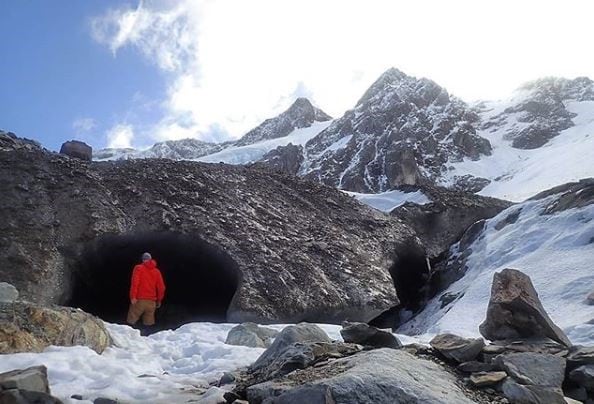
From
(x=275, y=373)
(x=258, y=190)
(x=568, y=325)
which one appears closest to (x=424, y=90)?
(x=258, y=190)

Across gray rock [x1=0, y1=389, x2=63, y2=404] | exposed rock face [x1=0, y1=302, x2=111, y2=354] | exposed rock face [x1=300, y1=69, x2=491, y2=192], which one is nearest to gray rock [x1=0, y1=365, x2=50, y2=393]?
gray rock [x1=0, y1=389, x2=63, y2=404]

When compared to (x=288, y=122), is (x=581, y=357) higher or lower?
lower

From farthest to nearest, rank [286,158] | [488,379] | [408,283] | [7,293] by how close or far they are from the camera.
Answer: [286,158] → [408,283] → [7,293] → [488,379]

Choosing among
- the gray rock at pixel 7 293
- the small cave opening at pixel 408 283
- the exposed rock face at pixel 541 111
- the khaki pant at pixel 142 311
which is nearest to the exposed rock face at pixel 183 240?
the small cave opening at pixel 408 283

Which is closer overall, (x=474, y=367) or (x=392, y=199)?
(x=474, y=367)

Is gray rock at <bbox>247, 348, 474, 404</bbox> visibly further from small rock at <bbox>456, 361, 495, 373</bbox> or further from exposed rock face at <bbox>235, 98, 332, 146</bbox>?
exposed rock face at <bbox>235, 98, 332, 146</bbox>

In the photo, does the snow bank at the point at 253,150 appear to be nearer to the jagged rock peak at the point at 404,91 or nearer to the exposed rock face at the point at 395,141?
the exposed rock face at the point at 395,141

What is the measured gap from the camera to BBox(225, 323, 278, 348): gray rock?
10.8m

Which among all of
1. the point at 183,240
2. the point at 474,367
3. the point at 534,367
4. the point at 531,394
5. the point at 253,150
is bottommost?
the point at 531,394

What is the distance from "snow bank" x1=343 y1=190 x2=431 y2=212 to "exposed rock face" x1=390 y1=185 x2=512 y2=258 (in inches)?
48.9

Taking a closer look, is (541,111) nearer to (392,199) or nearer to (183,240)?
(392,199)

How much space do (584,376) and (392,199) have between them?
84.1ft

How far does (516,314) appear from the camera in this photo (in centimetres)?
948

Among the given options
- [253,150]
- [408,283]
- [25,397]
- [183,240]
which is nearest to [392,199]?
[408,283]
